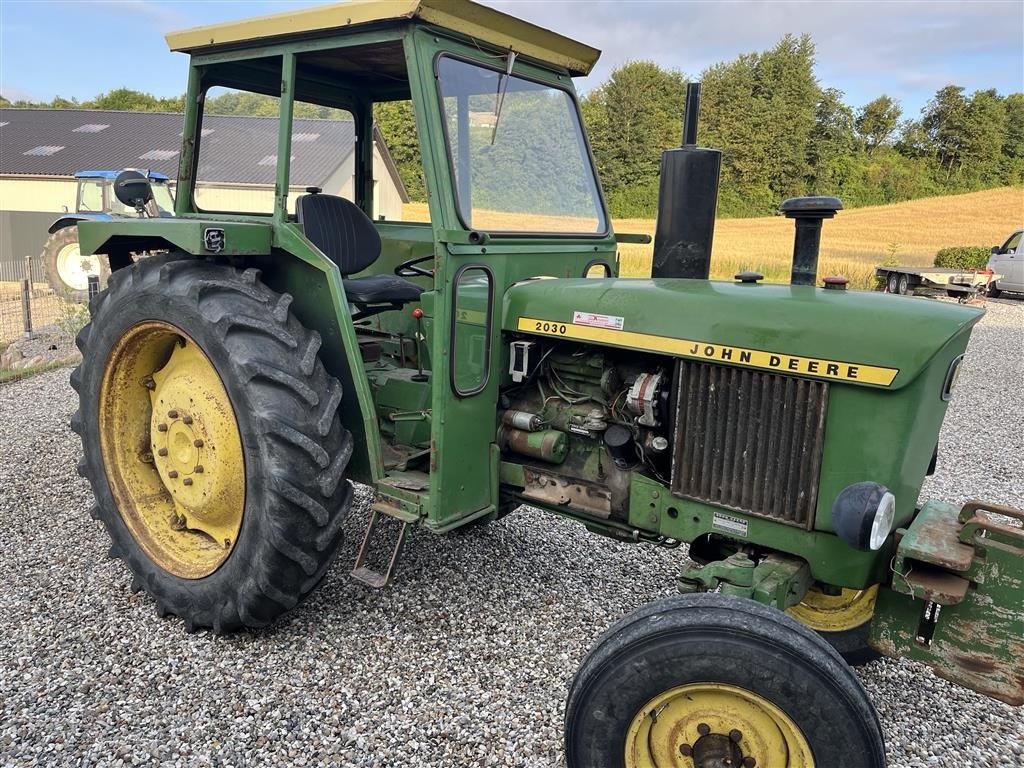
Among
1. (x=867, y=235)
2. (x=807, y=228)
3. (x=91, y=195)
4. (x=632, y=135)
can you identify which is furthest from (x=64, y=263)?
(x=867, y=235)

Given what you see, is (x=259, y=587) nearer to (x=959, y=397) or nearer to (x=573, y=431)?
(x=573, y=431)

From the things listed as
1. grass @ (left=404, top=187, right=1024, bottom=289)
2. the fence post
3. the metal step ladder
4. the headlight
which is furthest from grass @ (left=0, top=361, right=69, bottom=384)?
grass @ (left=404, top=187, right=1024, bottom=289)

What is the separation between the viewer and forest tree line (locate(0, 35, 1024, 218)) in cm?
3638

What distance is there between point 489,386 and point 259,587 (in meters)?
1.20

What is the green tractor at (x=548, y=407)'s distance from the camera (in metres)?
2.18

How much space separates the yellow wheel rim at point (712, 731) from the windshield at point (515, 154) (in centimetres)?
185

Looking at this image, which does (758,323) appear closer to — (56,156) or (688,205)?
(688,205)

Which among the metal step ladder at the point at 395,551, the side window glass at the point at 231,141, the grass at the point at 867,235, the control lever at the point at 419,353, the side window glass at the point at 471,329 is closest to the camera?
the side window glass at the point at 471,329

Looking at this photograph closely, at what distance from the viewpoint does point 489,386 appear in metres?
3.07

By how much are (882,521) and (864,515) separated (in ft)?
0.23

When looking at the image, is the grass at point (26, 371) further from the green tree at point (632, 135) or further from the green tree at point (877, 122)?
the green tree at point (877, 122)

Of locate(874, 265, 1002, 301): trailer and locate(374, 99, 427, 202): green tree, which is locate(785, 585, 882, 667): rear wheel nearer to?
locate(374, 99, 427, 202): green tree

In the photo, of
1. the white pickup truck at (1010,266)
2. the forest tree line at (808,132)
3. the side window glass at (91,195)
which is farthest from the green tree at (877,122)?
the side window glass at (91,195)

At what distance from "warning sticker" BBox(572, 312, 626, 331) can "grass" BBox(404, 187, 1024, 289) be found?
11.8 metres
